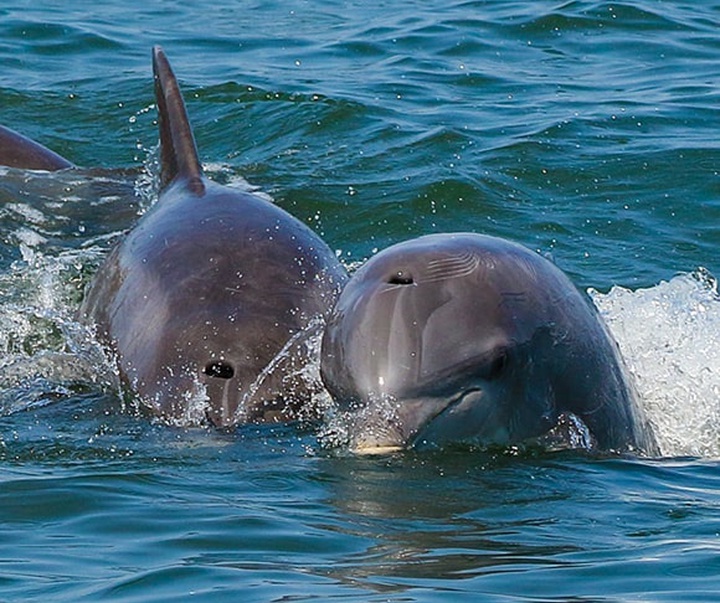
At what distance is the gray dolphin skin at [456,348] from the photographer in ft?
20.8

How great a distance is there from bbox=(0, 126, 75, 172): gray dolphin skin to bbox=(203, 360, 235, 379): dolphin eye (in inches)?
208

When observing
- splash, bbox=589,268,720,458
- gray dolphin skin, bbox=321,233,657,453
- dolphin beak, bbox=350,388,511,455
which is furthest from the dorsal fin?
dolphin beak, bbox=350,388,511,455

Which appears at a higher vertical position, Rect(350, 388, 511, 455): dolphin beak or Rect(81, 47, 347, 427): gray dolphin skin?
Rect(81, 47, 347, 427): gray dolphin skin

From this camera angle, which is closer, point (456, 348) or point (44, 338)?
point (456, 348)

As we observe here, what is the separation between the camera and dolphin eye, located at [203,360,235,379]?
791 centimetres

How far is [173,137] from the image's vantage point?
9922 mm

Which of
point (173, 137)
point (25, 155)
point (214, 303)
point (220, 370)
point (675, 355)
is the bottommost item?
point (220, 370)

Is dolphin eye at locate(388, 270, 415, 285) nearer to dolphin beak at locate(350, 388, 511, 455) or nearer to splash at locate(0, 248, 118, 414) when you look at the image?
dolphin beak at locate(350, 388, 511, 455)

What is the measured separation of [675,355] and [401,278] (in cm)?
284

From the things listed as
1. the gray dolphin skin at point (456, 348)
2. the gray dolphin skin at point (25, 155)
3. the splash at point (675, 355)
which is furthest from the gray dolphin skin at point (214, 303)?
the gray dolphin skin at point (25, 155)

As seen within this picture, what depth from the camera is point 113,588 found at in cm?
527

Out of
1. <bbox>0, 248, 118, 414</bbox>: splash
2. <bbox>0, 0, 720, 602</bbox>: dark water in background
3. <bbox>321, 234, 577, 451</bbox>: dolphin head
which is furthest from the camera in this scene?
<bbox>0, 248, 118, 414</bbox>: splash

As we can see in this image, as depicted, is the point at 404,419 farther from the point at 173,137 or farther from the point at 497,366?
the point at 173,137

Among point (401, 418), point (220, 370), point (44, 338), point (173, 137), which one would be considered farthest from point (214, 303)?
point (401, 418)
